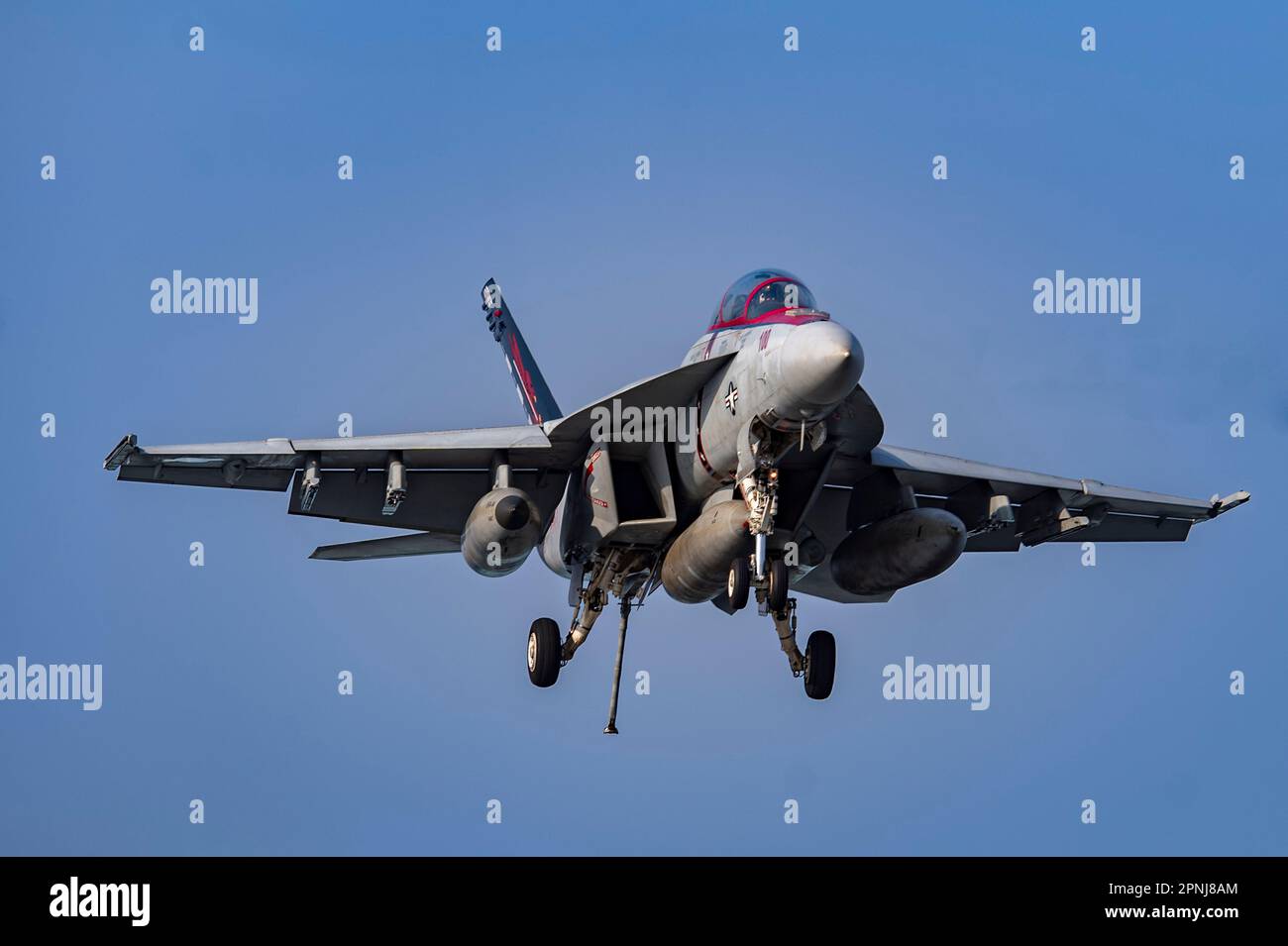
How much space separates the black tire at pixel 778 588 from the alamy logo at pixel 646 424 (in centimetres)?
219

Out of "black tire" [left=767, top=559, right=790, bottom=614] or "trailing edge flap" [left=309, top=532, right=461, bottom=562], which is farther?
"trailing edge flap" [left=309, top=532, right=461, bottom=562]

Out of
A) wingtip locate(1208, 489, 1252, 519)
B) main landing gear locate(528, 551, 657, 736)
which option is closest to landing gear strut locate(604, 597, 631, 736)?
main landing gear locate(528, 551, 657, 736)

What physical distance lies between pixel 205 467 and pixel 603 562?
5096mm

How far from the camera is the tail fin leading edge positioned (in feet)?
85.4

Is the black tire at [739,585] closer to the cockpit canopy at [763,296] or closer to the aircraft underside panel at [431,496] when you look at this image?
the cockpit canopy at [763,296]

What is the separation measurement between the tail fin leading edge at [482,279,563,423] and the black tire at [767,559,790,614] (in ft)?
23.5

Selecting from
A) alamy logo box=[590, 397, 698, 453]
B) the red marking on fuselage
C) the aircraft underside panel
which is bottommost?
the aircraft underside panel

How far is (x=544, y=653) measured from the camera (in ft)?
72.4

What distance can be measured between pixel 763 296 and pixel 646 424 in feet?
6.98

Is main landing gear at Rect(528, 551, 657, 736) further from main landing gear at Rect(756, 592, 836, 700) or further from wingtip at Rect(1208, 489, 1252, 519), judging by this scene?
wingtip at Rect(1208, 489, 1252, 519)

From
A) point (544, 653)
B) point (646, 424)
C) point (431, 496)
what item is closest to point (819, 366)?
point (646, 424)
